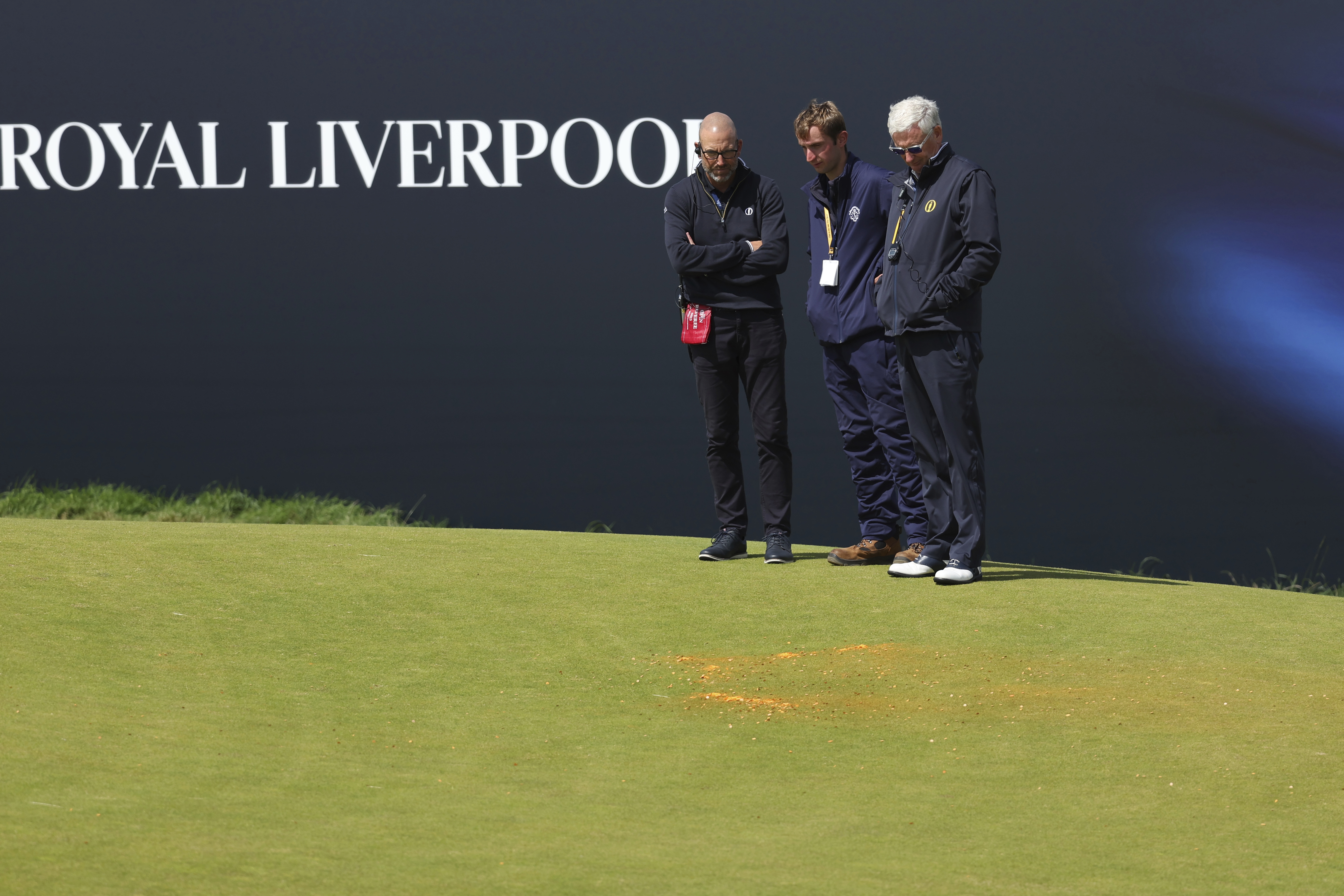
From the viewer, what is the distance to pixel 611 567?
4164 millimetres

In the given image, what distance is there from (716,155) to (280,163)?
7.93 feet

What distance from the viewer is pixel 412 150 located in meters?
5.66

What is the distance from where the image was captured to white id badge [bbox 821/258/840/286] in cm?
407

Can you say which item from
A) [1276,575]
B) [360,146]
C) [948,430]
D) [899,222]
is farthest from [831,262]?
[1276,575]

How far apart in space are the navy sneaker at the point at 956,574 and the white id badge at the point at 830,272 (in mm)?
861

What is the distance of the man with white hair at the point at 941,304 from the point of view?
3684 mm

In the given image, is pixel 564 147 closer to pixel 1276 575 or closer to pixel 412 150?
pixel 412 150

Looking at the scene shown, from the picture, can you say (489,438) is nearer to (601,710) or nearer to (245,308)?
(245,308)

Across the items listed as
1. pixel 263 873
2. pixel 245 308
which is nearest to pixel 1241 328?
pixel 245 308

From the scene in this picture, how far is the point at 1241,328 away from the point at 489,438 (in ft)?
9.72

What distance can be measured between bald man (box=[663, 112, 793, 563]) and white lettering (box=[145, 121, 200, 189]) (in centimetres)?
248

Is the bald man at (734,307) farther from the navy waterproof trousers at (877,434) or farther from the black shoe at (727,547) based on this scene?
the navy waterproof trousers at (877,434)

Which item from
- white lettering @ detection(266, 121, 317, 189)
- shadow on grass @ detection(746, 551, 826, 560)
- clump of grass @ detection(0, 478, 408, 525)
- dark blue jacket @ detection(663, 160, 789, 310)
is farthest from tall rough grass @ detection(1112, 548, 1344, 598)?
white lettering @ detection(266, 121, 317, 189)

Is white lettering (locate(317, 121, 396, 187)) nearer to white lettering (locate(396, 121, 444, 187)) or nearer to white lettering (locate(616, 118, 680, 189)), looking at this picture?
white lettering (locate(396, 121, 444, 187))
